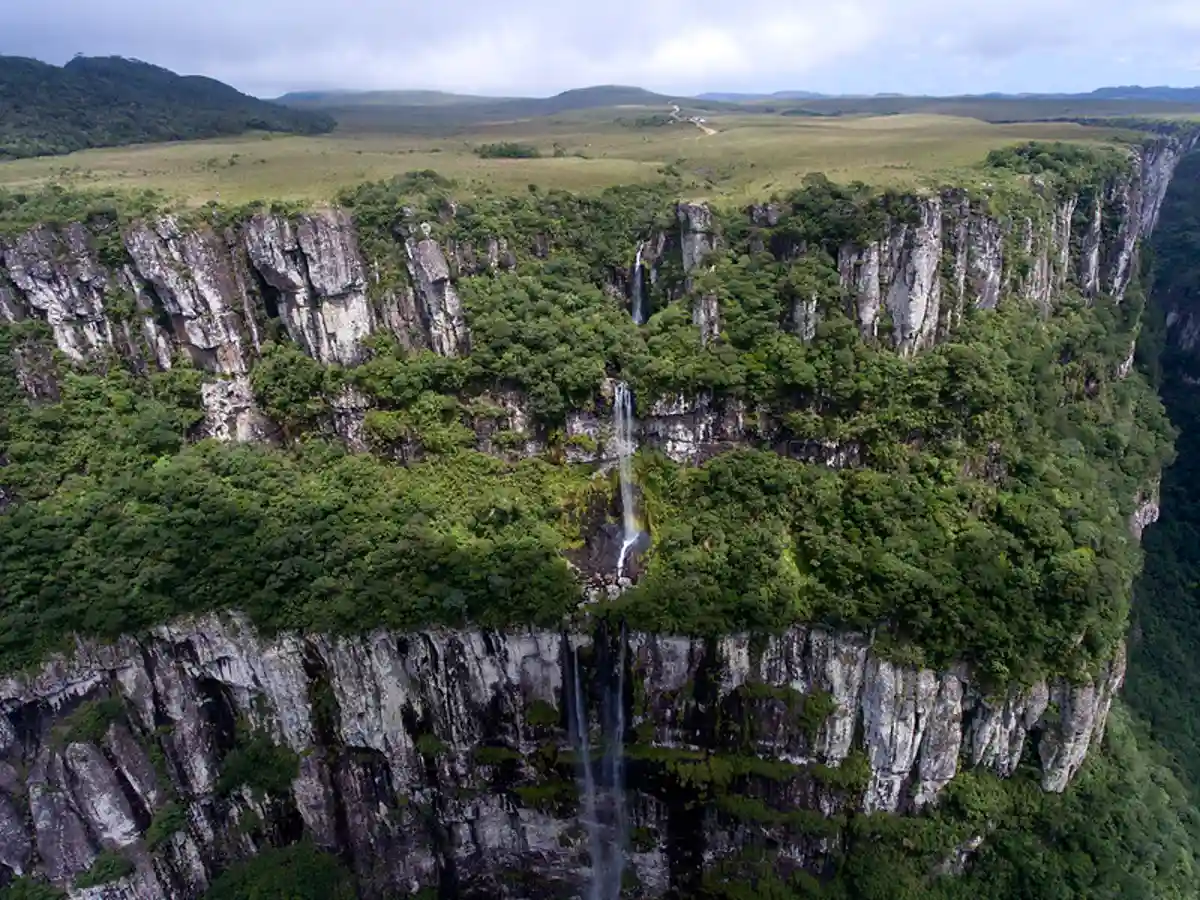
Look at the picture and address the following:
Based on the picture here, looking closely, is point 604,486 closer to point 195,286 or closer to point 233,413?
point 233,413

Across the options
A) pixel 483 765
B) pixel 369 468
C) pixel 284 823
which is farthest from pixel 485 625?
pixel 284 823

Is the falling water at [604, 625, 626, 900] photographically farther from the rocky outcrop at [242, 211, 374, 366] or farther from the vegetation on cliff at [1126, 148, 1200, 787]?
the vegetation on cliff at [1126, 148, 1200, 787]

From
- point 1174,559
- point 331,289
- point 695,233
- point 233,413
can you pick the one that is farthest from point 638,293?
point 1174,559

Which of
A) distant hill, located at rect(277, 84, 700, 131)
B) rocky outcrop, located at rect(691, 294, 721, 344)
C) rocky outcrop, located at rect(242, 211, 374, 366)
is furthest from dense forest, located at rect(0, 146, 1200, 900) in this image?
distant hill, located at rect(277, 84, 700, 131)

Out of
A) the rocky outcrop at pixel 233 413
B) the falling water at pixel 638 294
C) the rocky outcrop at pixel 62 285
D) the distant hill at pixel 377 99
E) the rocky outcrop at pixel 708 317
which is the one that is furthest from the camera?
the distant hill at pixel 377 99

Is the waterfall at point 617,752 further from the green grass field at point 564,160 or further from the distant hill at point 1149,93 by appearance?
the distant hill at point 1149,93

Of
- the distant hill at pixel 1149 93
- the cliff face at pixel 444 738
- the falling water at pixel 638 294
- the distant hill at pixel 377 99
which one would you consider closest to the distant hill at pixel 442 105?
the distant hill at pixel 377 99

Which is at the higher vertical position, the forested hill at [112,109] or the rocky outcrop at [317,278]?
the forested hill at [112,109]
